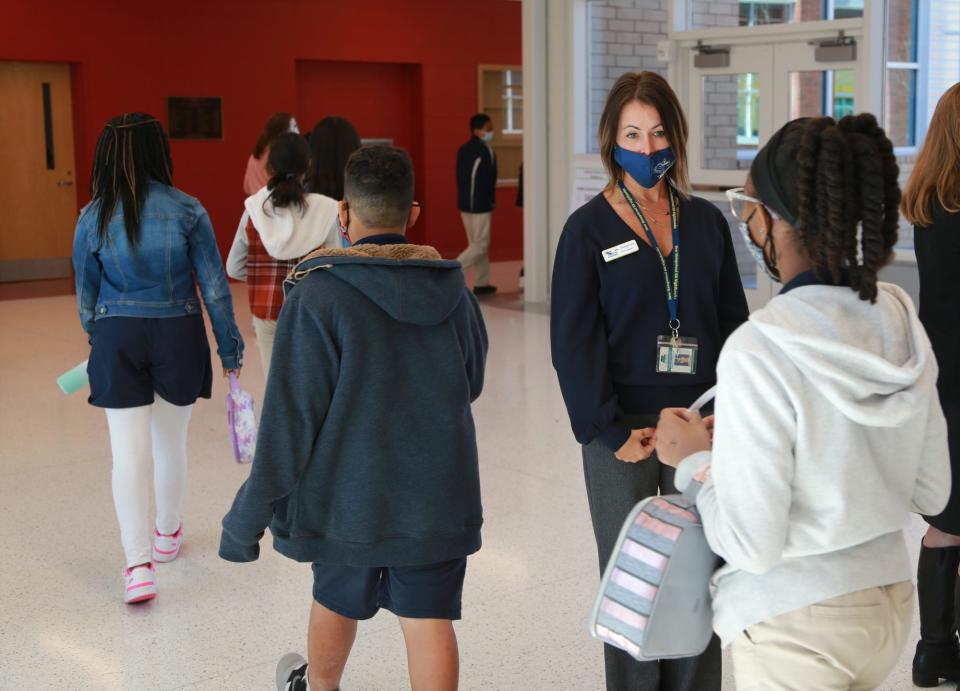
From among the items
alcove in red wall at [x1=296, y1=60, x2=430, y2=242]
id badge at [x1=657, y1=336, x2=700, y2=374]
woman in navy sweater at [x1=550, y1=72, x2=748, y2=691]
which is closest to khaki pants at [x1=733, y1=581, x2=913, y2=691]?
woman in navy sweater at [x1=550, y1=72, x2=748, y2=691]

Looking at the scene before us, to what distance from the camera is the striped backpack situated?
1.66m

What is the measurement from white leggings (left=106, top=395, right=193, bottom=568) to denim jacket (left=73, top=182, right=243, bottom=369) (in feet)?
1.02

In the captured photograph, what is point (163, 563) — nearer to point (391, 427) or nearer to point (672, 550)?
point (391, 427)

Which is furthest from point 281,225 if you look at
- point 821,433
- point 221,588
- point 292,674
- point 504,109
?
point 504,109

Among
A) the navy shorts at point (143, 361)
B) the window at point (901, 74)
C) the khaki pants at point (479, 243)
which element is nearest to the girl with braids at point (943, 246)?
the navy shorts at point (143, 361)

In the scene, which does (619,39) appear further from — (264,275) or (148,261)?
(148,261)

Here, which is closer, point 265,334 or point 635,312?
point 635,312

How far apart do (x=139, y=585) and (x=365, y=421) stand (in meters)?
1.74

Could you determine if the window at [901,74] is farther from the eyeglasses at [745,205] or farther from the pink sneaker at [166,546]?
the eyeglasses at [745,205]

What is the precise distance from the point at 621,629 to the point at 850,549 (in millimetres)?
346

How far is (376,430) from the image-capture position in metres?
2.22

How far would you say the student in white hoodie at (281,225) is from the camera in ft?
14.8

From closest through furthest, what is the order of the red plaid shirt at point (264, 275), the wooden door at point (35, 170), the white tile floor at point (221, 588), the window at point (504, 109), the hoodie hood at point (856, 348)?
the hoodie hood at point (856, 348) < the white tile floor at point (221, 588) < the red plaid shirt at point (264, 275) < the wooden door at point (35, 170) < the window at point (504, 109)

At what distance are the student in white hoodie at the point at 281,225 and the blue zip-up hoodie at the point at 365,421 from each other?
227 cm
